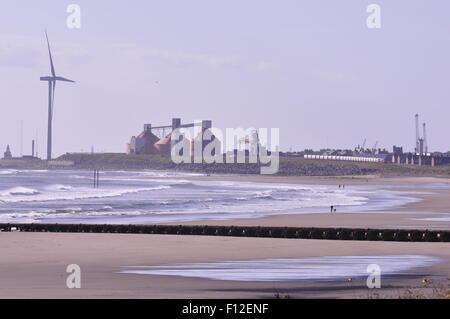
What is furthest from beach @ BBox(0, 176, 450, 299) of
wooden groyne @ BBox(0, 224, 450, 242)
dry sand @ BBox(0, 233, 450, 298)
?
wooden groyne @ BBox(0, 224, 450, 242)

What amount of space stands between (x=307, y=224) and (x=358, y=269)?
83.0 feet

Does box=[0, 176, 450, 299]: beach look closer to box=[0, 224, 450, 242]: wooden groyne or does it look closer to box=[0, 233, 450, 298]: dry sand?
box=[0, 233, 450, 298]: dry sand

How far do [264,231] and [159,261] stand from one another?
36.2ft

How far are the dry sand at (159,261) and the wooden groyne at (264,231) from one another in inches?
40.0

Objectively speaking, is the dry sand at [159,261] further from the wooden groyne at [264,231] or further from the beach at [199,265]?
the wooden groyne at [264,231]

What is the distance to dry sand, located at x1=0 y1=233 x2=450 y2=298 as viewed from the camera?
22.8m

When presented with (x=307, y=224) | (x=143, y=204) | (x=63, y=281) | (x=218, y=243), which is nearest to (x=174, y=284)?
(x=63, y=281)

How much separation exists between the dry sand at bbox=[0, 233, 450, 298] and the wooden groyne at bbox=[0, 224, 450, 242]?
102 cm

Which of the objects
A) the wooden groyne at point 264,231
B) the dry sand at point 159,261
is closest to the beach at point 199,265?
the dry sand at point 159,261

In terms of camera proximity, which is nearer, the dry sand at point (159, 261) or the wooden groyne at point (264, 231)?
the dry sand at point (159, 261)

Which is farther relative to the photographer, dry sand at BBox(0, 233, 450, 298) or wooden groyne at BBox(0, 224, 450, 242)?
wooden groyne at BBox(0, 224, 450, 242)

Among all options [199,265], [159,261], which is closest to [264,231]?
[159,261]

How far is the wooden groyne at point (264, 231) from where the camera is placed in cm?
3941

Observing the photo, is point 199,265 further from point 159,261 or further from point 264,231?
point 264,231
